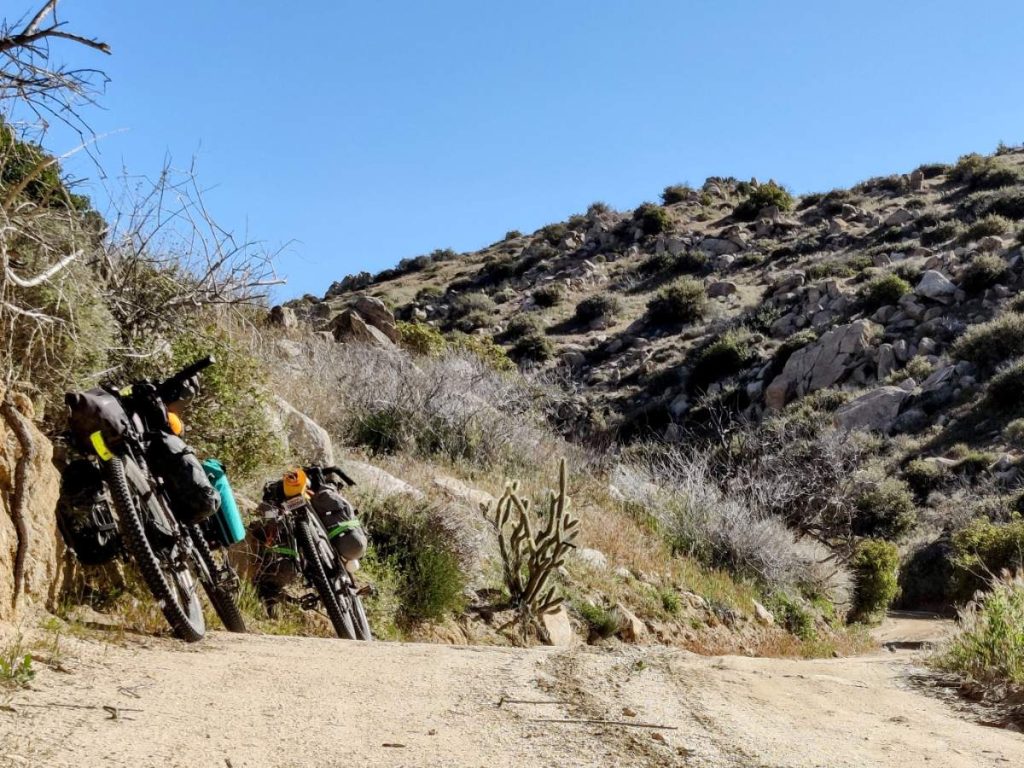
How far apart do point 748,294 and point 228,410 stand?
30240 millimetres

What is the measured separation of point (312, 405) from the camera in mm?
13273

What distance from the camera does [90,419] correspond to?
5.10 metres

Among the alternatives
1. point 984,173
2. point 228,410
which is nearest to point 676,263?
point 984,173

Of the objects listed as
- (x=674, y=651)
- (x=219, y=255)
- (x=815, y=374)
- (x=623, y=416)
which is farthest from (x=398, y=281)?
(x=674, y=651)

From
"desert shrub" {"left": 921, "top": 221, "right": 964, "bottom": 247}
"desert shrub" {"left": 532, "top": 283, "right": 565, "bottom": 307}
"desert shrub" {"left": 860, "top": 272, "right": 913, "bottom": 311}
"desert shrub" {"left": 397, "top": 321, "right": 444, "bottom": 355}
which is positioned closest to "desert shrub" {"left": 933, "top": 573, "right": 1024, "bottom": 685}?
"desert shrub" {"left": 397, "top": 321, "right": 444, "bottom": 355}

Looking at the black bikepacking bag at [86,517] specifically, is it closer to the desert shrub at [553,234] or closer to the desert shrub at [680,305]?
the desert shrub at [680,305]

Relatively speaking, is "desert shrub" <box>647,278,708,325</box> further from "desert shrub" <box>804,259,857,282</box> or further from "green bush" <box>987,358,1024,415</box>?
"green bush" <box>987,358,1024,415</box>

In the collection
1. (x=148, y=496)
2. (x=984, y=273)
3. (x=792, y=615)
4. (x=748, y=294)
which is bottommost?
(x=792, y=615)

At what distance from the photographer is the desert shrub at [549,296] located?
130 ft

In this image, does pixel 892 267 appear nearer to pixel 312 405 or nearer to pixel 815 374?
pixel 815 374

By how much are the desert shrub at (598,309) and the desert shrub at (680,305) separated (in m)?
1.82

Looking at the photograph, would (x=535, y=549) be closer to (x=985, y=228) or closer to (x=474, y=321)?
(x=985, y=228)

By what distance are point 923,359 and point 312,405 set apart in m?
19.0

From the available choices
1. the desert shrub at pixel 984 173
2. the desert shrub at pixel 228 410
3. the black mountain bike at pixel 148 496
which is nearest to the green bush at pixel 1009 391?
the desert shrub at pixel 984 173
